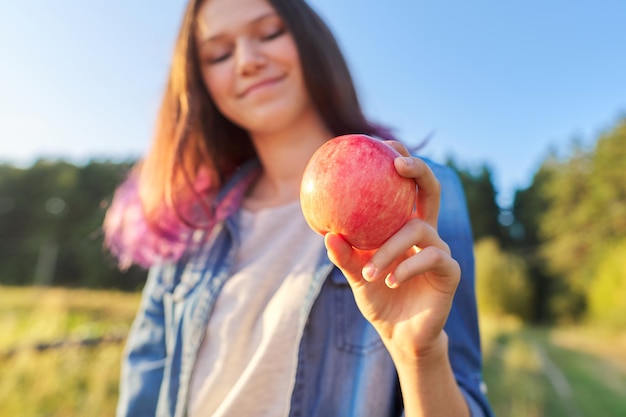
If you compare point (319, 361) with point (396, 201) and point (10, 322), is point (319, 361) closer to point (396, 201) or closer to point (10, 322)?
point (396, 201)

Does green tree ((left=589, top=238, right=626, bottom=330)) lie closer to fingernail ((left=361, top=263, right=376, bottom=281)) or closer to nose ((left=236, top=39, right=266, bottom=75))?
nose ((left=236, top=39, right=266, bottom=75))

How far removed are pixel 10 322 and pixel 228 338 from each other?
3.55 meters

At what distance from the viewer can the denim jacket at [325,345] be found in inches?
36.3

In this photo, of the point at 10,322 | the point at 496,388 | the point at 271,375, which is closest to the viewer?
the point at 271,375

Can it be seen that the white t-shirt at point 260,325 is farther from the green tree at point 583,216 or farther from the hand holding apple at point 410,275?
the green tree at point 583,216

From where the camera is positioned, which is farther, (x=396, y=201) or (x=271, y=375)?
(x=271, y=375)

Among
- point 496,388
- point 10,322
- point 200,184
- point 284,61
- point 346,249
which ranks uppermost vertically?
point 284,61

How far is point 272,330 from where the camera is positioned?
1010mm

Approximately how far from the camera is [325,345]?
101cm

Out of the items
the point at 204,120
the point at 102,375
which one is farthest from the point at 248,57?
the point at 102,375

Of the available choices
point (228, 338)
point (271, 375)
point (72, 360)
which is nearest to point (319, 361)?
point (271, 375)

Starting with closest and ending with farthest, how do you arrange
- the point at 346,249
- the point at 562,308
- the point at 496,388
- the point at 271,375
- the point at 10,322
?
the point at 346,249
the point at 271,375
the point at 10,322
the point at 496,388
the point at 562,308

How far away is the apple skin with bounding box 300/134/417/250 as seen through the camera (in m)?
0.77

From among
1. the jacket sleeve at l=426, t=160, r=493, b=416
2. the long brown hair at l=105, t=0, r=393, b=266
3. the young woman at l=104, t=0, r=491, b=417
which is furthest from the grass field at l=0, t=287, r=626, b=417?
the jacket sleeve at l=426, t=160, r=493, b=416
